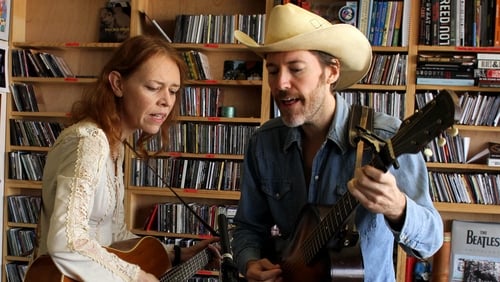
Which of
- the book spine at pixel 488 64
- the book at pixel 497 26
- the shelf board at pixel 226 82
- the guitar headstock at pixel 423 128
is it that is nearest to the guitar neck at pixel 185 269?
the guitar headstock at pixel 423 128

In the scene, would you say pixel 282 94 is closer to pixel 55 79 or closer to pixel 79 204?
pixel 79 204

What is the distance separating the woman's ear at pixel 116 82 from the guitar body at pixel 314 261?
704 millimetres

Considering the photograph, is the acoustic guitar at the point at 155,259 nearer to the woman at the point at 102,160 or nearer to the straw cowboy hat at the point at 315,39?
the woman at the point at 102,160

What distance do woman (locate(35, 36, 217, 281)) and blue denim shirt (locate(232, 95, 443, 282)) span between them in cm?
30

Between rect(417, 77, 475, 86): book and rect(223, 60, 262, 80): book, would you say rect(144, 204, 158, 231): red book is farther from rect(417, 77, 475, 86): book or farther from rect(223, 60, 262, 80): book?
rect(417, 77, 475, 86): book

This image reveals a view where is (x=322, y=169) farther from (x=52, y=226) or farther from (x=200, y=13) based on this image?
(x=200, y=13)

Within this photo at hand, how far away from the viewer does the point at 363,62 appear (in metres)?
1.51

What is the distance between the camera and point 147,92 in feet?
5.20

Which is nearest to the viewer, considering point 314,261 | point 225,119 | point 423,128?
point 423,128

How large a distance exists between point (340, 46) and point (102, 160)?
2.43 feet

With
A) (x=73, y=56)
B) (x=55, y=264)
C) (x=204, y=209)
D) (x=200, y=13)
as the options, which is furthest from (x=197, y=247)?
(x=73, y=56)

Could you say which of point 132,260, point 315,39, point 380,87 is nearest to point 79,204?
point 132,260

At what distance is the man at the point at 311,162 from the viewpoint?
4.00 feet

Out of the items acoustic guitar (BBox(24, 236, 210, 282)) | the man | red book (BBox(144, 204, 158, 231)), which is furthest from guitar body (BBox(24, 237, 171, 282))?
red book (BBox(144, 204, 158, 231))
